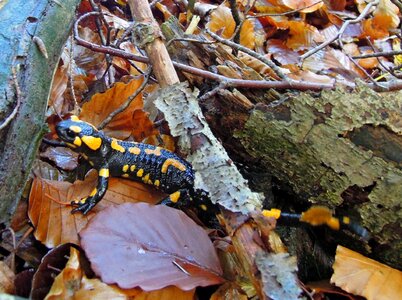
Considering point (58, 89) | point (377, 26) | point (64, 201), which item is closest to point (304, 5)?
point (377, 26)

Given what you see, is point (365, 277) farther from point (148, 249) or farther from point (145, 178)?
point (145, 178)

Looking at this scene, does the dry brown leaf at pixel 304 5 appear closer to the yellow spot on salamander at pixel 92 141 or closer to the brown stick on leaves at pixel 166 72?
the brown stick on leaves at pixel 166 72

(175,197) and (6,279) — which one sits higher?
(6,279)

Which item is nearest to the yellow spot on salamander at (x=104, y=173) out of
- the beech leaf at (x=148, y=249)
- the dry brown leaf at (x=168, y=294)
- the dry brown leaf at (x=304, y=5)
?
the beech leaf at (x=148, y=249)

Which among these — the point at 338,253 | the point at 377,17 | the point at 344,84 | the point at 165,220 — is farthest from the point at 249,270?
the point at 377,17

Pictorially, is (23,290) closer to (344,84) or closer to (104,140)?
(104,140)
